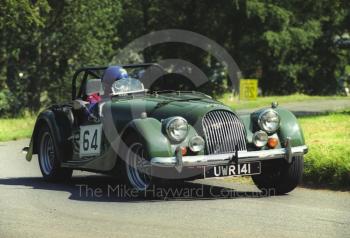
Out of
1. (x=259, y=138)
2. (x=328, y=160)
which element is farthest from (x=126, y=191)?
(x=328, y=160)

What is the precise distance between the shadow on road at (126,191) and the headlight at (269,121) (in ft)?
2.87

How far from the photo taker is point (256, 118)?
9539 millimetres

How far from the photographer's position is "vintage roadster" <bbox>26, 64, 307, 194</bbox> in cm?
884

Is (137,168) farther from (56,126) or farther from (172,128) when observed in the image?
(56,126)

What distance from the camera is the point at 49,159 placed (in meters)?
11.7

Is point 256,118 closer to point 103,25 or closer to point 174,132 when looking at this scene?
point 174,132

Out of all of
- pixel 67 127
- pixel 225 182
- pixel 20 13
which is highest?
pixel 20 13

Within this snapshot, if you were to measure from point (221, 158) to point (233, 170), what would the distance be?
22cm

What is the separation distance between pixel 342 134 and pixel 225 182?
441 centimetres

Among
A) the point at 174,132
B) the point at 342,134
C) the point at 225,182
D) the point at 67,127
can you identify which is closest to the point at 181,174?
the point at 174,132

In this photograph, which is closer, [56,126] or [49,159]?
[56,126]

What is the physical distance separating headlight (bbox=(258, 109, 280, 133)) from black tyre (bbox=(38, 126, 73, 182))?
3350mm

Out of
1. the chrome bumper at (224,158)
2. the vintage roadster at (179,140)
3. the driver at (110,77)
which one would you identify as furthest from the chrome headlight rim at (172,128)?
the driver at (110,77)

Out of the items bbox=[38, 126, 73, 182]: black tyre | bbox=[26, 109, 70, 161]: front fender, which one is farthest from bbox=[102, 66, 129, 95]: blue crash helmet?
bbox=[38, 126, 73, 182]: black tyre
